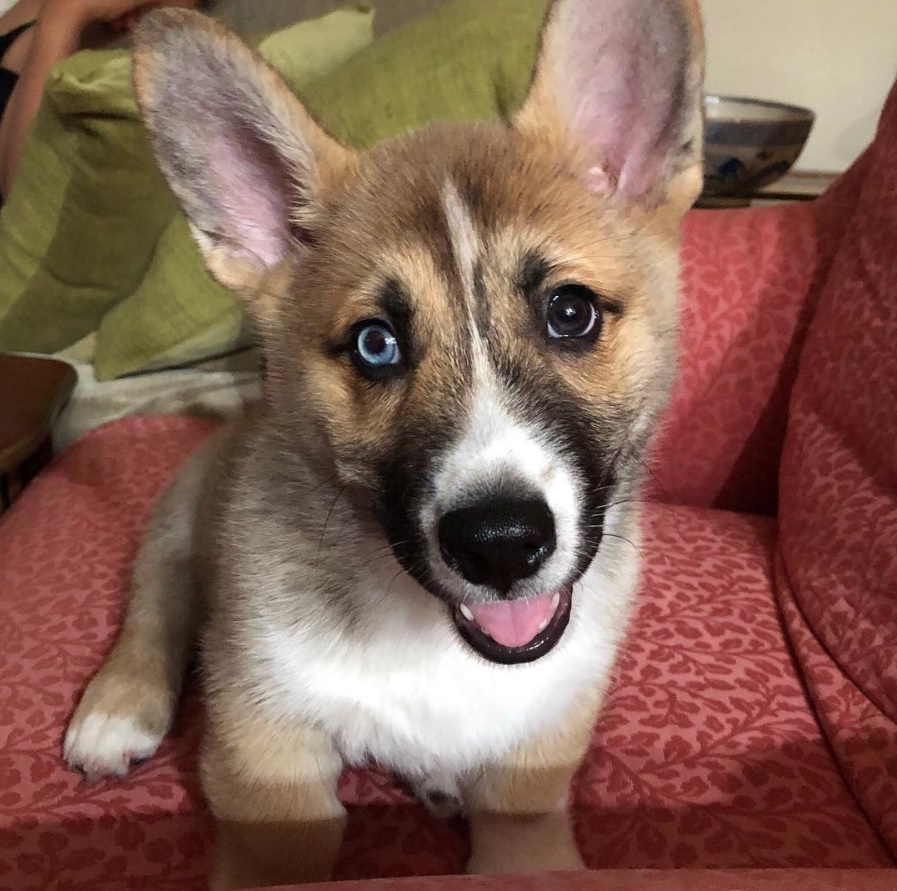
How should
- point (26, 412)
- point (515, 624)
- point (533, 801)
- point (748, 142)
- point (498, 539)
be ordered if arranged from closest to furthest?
point (498, 539) < point (515, 624) < point (533, 801) < point (26, 412) < point (748, 142)

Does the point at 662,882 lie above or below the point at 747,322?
Answer: above

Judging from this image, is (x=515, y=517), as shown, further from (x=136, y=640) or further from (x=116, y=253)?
(x=116, y=253)

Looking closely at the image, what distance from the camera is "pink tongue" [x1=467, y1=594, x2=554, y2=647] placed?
1.27 meters

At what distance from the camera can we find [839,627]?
1668 mm

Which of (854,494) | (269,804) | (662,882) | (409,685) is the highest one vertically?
(662,882)

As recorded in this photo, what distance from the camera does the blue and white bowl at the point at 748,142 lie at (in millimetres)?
2805

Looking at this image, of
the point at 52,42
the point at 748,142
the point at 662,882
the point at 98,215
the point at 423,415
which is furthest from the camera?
the point at 52,42

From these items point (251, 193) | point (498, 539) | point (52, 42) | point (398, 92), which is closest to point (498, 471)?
point (498, 539)

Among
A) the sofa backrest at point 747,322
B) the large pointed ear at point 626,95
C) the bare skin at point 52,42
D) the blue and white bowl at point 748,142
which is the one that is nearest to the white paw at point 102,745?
the large pointed ear at point 626,95

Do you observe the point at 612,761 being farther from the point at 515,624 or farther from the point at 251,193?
the point at 251,193

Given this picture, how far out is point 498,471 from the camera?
1.06 metres

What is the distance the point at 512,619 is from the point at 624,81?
0.89m

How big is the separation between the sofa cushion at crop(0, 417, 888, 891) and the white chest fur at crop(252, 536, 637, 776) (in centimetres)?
18

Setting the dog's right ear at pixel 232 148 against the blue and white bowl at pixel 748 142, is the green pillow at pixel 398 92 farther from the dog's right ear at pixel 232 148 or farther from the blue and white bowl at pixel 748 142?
the dog's right ear at pixel 232 148
